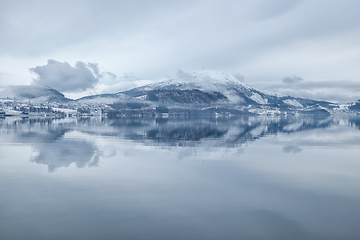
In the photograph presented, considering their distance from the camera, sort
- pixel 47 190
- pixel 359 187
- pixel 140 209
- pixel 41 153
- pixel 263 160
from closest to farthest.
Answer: pixel 140 209, pixel 47 190, pixel 359 187, pixel 263 160, pixel 41 153

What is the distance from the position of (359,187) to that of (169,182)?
1060 centimetres

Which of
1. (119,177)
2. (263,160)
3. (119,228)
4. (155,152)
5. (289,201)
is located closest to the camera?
(119,228)

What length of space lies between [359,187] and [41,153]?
2478 centimetres

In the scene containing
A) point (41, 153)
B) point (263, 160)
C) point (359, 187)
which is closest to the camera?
point (359, 187)

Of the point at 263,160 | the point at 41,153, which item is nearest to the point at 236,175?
the point at 263,160

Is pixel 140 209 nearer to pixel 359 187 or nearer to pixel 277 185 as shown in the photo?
pixel 277 185

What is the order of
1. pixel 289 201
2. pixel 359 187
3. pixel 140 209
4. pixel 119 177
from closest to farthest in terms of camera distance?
pixel 140 209, pixel 289 201, pixel 359 187, pixel 119 177

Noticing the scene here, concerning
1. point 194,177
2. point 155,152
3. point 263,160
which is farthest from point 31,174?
point 263,160

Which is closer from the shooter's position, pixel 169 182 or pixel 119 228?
pixel 119 228

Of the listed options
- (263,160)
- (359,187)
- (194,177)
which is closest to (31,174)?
(194,177)

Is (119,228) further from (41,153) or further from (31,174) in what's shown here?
(41,153)

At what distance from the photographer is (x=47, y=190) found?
14.3 m

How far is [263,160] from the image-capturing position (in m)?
23.4

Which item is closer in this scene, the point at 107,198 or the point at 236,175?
the point at 107,198
